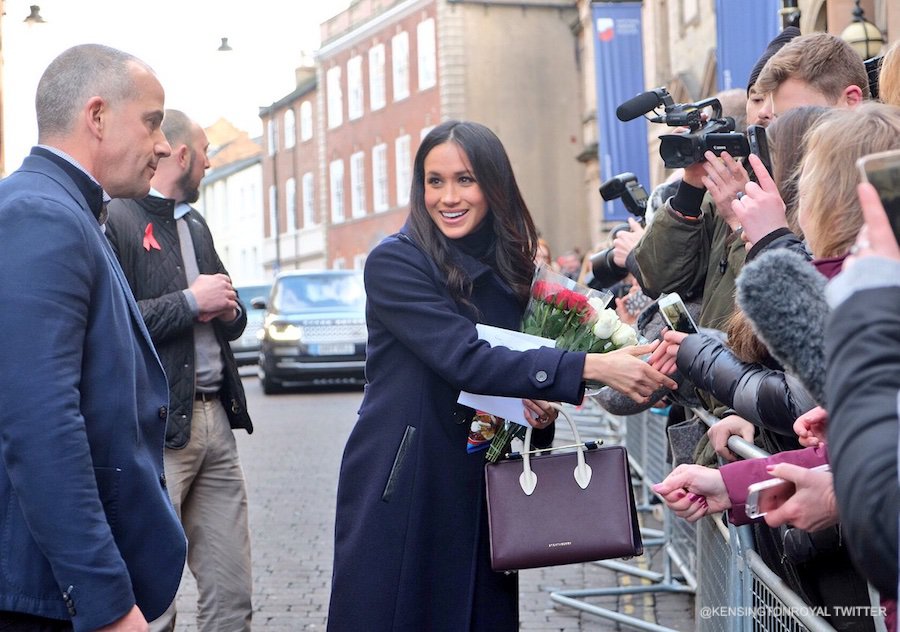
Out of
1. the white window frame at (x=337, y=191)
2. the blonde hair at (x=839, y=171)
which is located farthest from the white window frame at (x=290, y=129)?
the blonde hair at (x=839, y=171)

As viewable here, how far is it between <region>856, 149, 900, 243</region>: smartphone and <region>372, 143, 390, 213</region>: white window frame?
166 feet

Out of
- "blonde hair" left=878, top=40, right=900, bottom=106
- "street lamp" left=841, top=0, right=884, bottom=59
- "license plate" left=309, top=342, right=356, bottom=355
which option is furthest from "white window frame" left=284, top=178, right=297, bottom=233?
"blonde hair" left=878, top=40, right=900, bottom=106

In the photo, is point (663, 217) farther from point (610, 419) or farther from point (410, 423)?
point (610, 419)

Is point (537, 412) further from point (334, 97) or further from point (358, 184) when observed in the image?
point (334, 97)

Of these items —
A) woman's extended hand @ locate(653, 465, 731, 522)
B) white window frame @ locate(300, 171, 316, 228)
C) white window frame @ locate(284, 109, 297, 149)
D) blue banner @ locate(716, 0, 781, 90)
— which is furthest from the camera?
white window frame @ locate(284, 109, 297, 149)

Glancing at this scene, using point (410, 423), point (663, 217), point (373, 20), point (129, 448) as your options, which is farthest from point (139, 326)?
point (373, 20)

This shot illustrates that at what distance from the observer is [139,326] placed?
3.09 metres

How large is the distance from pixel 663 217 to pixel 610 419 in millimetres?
6705

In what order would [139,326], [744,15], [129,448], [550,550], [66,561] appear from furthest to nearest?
[744,15], [550,550], [139,326], [129,448], [66,561]

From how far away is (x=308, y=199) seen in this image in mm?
60562

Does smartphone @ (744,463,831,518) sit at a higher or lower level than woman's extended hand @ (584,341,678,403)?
lower

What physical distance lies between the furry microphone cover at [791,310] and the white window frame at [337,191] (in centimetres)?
5448

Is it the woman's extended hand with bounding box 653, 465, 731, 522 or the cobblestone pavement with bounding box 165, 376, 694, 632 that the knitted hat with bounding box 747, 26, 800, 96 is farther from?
the cobblestone pavement with bounding box 165, 376, 694, 632

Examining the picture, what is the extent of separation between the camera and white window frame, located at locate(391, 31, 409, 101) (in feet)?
161
